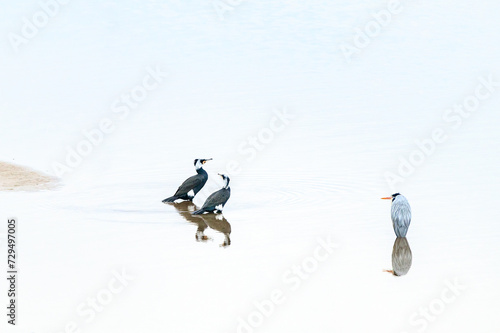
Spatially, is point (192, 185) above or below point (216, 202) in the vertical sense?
above

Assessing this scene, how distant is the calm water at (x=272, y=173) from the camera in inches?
478

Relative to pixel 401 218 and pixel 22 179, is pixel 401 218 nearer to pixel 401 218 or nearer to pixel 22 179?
pixel 401 218

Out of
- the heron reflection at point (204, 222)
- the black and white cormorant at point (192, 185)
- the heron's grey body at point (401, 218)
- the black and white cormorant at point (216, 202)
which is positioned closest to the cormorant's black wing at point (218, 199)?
the black and white cormorant at point (216, 202)

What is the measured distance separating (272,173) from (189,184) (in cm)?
193

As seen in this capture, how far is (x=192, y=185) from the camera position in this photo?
17016 mm

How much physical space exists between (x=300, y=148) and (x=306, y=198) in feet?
11.1

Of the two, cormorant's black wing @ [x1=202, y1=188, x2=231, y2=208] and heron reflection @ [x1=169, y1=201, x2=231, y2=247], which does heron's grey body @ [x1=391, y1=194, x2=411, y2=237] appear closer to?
heron reflection @ [x1=169, y1=201, x2=231, y2=247]

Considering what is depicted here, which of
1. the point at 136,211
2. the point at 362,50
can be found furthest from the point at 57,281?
the point at 362,50

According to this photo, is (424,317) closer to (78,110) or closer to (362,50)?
(78,110)

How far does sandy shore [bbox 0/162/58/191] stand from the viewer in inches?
697

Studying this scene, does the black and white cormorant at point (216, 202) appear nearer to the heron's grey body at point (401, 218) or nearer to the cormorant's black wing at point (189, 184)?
the cormorant's black wing at point (189, 184)

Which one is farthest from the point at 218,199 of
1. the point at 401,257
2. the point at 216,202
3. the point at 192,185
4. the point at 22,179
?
the point at 22,179

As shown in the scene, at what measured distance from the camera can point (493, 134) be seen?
800 inches

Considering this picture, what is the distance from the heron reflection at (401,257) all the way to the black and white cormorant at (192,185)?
4.30 m
